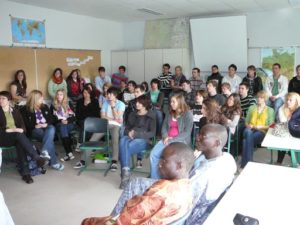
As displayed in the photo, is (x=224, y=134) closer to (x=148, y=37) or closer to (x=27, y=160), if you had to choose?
(x=27, y=160)

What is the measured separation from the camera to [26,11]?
6.68 metres

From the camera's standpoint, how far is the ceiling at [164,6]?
6570 mm

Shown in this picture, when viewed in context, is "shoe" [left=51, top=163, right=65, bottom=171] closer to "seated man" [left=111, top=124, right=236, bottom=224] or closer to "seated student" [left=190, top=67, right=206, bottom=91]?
"seated man" [left=111, top=124, right=236, bottom=224]

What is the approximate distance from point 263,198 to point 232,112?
118 inches

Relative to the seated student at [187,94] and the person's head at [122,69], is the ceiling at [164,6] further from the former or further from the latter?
the seated student at [187,94]

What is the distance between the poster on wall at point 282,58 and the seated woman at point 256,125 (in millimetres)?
3312

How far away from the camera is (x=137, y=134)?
4.29 meters

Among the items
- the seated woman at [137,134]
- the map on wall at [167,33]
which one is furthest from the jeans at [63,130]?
the map on wall at [167,33]

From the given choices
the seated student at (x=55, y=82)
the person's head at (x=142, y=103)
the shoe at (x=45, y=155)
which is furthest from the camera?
the seated student at (x=55, y=82)

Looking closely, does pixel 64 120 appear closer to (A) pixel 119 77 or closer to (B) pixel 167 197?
(A) pixel 119 77

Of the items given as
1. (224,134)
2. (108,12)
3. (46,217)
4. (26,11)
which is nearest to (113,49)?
(108,12)

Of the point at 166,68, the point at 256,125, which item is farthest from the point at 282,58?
the point at 256,125

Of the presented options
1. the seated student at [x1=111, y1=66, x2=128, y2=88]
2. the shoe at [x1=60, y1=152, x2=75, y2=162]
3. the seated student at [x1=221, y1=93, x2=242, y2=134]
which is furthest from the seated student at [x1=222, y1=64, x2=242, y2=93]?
the shoe at [x1=60, y1=152, x2=75, y2=162]

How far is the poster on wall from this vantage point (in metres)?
7.54
